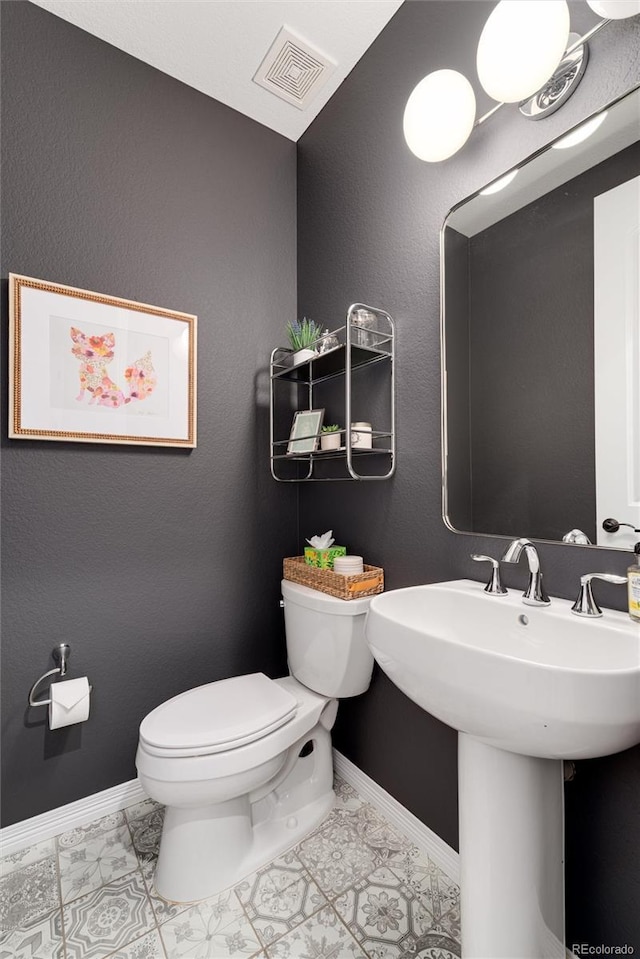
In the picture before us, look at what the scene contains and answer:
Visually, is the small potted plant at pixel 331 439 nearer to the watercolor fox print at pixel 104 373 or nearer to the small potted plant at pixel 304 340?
the small potted plant at pixel 304 340

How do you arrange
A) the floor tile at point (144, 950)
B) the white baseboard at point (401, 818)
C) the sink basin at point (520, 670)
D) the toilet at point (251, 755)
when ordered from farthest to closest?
the white baseboard at point (401, 818) → the toilet at point (251, 755) → the floor tile at point (144, 950) → the sink basin at point (520, 670)

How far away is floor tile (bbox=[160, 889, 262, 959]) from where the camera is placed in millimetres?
1007

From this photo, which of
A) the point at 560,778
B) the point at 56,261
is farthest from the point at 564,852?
the point at 56,261

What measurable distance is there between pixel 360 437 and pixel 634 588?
0.82 meters

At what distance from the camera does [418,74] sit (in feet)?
4.34

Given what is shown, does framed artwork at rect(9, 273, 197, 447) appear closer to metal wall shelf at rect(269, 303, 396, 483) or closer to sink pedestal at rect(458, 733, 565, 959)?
metal wall shelf at rect(269, 303, 396, 483)

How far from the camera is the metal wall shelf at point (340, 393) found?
1393mm

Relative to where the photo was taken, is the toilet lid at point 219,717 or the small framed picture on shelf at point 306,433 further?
the small framed picture on shelf at point 306,433

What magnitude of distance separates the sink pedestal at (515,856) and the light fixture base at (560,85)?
1.38 m

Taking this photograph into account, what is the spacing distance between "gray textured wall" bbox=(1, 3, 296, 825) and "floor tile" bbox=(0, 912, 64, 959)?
1.08ft

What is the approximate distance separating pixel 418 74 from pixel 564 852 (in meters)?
2.10

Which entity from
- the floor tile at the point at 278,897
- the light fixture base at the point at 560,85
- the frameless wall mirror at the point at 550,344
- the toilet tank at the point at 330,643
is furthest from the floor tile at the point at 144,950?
the light fixture base at the point at 560,85

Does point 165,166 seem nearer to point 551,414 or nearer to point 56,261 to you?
point 56,261

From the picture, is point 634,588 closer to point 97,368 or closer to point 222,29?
point 97,368
